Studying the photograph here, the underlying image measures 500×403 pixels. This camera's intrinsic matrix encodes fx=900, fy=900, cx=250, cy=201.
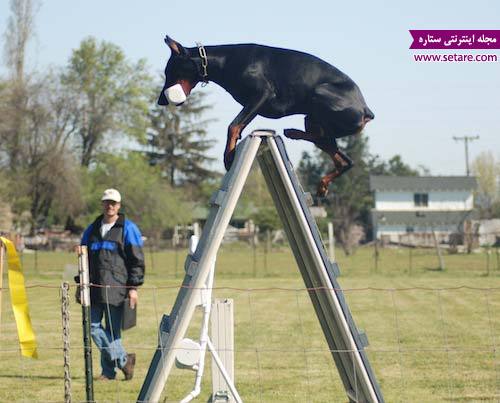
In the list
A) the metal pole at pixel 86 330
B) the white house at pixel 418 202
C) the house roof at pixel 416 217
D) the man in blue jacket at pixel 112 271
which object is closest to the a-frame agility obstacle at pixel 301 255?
the metal pole at pixel 86 330

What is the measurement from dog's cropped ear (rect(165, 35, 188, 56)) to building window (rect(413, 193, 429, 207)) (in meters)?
79.4

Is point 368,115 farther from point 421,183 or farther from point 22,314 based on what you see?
point 421,183

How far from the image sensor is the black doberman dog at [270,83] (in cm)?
614

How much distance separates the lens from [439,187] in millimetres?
85125

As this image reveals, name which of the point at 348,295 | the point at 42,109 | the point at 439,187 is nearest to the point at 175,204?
the point at 42,109

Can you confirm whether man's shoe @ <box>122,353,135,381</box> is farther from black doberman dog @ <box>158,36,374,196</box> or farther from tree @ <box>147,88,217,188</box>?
tree @ <box>147,88,217,188</box>

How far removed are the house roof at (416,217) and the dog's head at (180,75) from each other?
2902 inches

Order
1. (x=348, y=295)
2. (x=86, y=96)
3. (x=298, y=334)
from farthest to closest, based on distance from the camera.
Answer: (x=86, y=96) → (x=348, y=295) → (x=298, y=334)

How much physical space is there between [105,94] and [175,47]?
58186 millimetres

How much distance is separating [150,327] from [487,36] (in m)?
6.48

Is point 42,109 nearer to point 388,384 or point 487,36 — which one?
point 487,36

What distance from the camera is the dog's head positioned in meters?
6.25

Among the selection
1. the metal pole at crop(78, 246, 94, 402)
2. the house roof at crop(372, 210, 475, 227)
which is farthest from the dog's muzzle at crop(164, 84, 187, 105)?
the house roof at crop(372, 210, 475, 227)

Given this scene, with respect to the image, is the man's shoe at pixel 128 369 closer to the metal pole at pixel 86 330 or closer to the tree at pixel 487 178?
the metal pole at pixel 86 330
